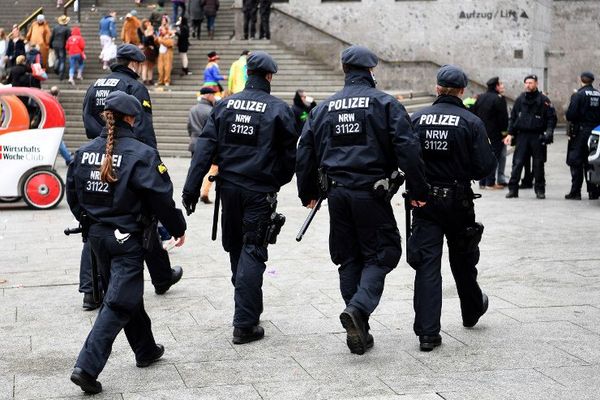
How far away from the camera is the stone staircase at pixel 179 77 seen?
76.9 ft

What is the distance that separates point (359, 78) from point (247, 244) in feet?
4.29

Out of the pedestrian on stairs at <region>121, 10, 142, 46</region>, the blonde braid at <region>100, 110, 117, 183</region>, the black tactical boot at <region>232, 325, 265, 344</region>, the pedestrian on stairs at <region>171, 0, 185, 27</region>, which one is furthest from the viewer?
the pedestrian on stairs at <region>171, 0, 185, 27</region>

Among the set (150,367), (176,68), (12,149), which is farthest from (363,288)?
(176,68)

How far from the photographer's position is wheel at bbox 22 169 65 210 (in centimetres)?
1401

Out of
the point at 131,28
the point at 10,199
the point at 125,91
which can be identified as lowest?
the point at 10,199

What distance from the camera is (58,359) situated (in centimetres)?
661

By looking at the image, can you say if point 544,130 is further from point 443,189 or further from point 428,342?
point 428,342

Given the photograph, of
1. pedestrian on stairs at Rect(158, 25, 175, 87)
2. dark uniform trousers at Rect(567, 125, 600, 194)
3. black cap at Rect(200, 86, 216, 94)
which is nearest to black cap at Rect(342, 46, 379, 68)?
black cap at Rect(200, 86, 216, 94)

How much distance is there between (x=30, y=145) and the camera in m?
13.8

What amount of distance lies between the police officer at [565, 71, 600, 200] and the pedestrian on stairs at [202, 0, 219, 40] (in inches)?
587

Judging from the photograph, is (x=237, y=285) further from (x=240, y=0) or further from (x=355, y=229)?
(x=240, y=0)

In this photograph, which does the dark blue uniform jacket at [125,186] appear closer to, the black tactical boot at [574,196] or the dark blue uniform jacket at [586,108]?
the dark blue uniform jacket at [586,108]

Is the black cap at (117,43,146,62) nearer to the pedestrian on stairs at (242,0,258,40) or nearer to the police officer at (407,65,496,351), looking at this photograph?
the police officer at (407,65,496,351)

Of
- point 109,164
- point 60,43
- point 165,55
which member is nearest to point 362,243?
point 109,164
